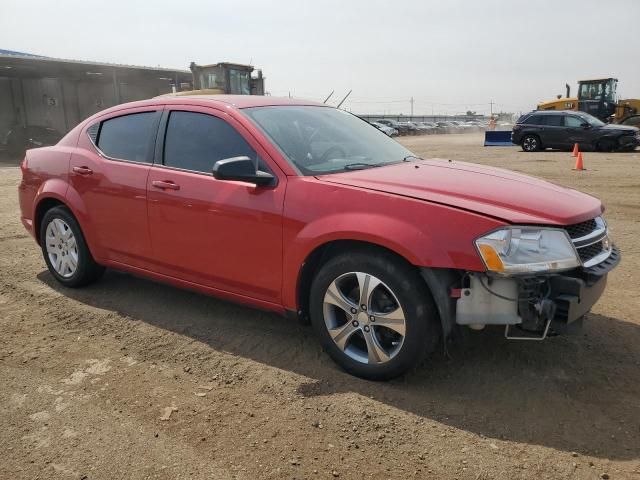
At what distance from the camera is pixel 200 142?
3.79m

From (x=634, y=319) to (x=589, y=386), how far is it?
124 centimetres

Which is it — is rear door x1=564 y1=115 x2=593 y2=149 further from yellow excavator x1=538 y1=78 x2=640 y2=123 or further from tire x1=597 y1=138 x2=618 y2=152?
yellow excavator x1=538 y1=78 x2=640 y2=123

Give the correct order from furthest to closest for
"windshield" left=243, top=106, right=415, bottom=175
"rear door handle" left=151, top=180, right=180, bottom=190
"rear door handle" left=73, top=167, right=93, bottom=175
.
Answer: "rear door handle" left=73, top=167, right=93, bottom=175
"rear door handle" left=151, top=180, right=180, bottom=190
"windshield" left=243, top=106, right=415, bottom=175

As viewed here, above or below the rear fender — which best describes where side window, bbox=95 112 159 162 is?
above

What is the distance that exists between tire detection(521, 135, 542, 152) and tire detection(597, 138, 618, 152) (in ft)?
7.23

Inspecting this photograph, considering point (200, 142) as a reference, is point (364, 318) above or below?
below

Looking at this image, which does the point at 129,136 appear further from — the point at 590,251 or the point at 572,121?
the point at 572,121

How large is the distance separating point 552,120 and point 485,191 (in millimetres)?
20175

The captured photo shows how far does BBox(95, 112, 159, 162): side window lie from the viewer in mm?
4113

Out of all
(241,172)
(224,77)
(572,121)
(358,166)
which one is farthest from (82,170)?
(572,121)

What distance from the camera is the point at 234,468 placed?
7.88 feet

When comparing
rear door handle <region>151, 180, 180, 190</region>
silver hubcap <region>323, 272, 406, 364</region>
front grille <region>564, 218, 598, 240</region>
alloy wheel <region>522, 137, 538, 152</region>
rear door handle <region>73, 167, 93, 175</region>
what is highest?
rear door handle <region>73, 167, 93, 175</region>

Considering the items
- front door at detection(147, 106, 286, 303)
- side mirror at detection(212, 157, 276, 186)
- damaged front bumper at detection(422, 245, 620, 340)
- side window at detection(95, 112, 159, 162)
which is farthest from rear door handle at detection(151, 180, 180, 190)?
damaged front bumper at detection(422, 245, 620, 340)

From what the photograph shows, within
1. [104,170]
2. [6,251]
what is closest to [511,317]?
[104,170]
